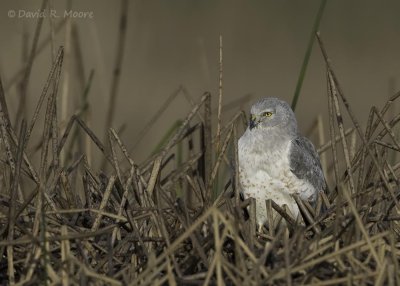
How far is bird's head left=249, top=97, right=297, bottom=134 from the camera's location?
6543 mm

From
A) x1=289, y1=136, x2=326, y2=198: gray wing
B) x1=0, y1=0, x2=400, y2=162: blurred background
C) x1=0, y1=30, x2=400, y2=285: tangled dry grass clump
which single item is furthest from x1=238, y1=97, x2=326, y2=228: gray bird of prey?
x1=0, y1=0, x2=400, y2=162: blurred background

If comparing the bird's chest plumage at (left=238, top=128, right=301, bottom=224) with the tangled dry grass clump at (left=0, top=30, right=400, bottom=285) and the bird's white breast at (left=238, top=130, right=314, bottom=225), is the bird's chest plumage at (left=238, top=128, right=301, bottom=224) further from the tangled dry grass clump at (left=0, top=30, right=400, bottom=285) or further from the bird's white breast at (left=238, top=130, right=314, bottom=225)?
the tangled dry grass clump at (left=0, top=30, right=400, bottom=285)

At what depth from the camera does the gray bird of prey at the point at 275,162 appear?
6.31 metres

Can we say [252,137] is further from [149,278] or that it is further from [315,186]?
[149,278]

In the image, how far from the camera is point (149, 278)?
15.3ft

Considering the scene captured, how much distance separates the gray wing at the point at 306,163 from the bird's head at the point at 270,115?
0.13 metres

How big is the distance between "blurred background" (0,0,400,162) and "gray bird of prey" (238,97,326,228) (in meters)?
4.04

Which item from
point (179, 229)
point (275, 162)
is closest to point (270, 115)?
point (275, 162)

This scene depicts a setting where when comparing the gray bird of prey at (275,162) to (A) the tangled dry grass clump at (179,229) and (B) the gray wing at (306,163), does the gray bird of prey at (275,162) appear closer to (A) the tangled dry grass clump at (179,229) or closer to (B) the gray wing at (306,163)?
(B) the gray wing at (306,163)

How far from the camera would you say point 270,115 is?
656cm

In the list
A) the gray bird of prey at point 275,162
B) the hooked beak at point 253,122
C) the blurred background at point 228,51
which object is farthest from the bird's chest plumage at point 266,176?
the blurred background at point 228,51

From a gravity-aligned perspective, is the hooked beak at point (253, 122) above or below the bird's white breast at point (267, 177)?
above

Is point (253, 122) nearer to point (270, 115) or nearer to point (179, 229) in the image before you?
point (270, 115)

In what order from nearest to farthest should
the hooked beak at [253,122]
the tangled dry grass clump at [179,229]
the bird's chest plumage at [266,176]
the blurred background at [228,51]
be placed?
the tangled dry grass clump at [179,229]
the bird's chest plumage at [266,176]
the hooked beak at [253,122]
the blurred background at [228,51]
